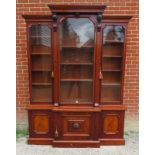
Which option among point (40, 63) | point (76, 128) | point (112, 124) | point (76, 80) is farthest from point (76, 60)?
point (112, 124)

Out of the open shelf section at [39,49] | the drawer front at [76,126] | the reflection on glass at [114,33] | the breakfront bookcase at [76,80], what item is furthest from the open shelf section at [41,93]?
the reflection on glass at [114,33]

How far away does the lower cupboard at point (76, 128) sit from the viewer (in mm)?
3824

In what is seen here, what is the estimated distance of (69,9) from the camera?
3502mm

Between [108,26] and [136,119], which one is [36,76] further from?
[136,119]

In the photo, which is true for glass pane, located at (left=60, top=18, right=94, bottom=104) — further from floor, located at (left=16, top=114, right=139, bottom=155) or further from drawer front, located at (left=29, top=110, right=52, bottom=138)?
floor, located at (left=16, top=114, right=139, bottom=155)

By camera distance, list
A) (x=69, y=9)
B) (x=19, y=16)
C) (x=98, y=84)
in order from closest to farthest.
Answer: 1. (x=69, y=9)
2. (x=98, y=84)
3. (x=19, y=16)

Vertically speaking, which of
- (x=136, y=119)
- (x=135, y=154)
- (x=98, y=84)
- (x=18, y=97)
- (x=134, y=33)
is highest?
(x=134, y=33)

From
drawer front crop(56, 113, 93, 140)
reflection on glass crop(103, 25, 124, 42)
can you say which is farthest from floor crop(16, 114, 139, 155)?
reflection on glass crop(103, 25, 124, 42)

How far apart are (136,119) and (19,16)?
2.57 meters

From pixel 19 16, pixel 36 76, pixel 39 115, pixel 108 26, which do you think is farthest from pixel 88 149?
pixel 19 16

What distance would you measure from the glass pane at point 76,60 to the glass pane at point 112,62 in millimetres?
229

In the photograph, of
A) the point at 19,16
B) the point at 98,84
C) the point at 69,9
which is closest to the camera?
the point at 69,9

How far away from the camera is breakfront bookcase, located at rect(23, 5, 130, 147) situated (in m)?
3.69

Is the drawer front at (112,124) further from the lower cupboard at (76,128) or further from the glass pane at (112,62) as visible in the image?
the glass pane at (112,62)
